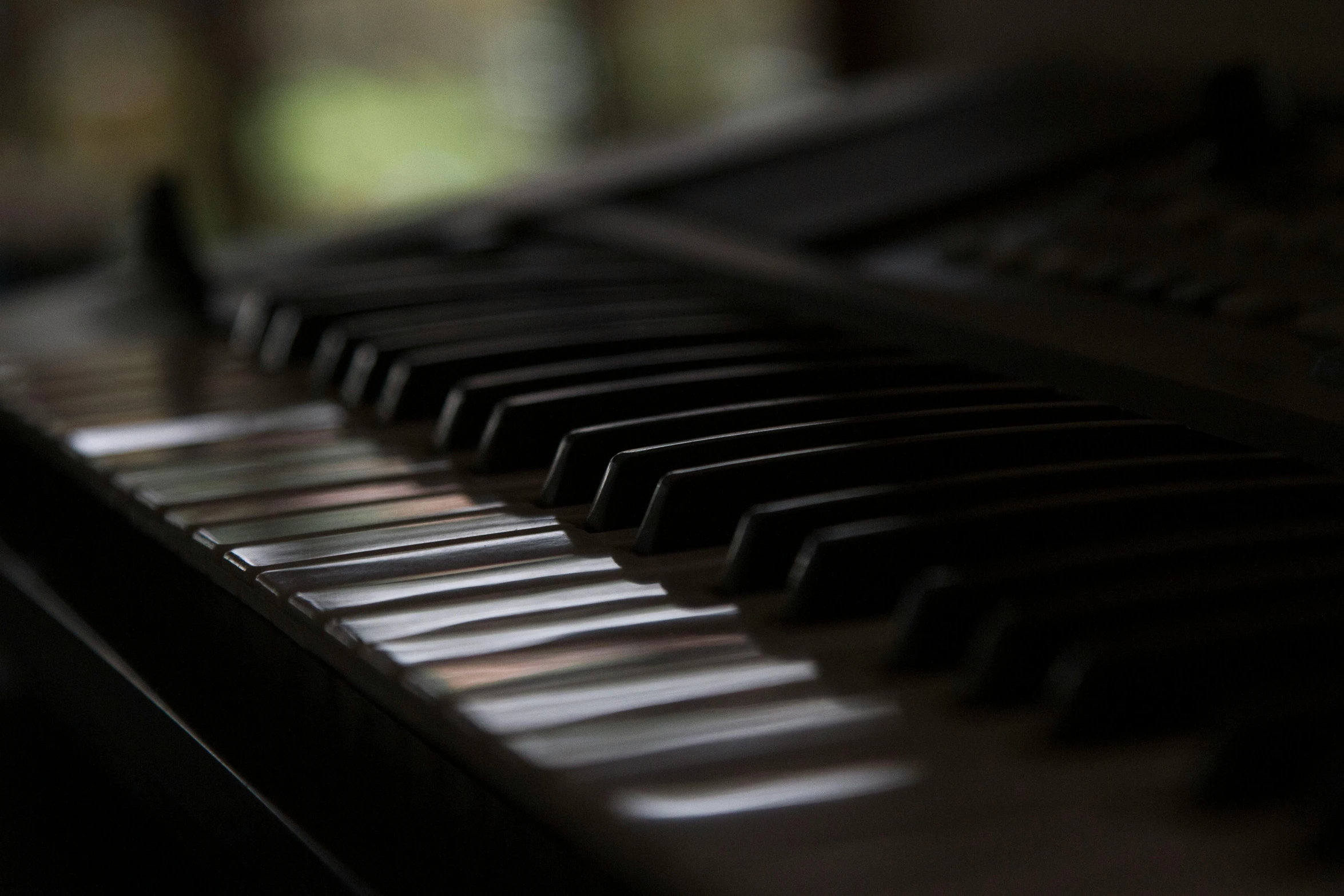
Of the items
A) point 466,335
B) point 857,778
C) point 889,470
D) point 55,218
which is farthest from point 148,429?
point 55,218

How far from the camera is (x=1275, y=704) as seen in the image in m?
0.36

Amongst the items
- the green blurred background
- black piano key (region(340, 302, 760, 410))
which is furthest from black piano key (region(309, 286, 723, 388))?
the green blurred background

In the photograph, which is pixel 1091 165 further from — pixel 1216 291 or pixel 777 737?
pixel 777 737

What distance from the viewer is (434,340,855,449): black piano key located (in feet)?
2.51

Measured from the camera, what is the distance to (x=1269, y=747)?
0.35 metres

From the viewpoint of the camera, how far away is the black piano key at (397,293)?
1.00m

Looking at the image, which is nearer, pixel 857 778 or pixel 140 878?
pixel 857 778

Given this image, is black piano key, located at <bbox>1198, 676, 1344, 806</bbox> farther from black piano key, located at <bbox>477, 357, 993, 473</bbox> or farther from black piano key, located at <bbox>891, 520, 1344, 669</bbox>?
black piano key, located at <bbox>477, 357, 993, 473</bbox>

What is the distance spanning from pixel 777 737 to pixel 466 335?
566 mm

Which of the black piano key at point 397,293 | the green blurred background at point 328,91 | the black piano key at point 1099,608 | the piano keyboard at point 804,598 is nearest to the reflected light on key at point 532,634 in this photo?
the piano keyboard at point 804,598

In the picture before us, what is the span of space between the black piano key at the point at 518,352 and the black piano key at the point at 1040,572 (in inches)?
15.9

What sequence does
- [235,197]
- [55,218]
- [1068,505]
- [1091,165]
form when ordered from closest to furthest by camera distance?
1. [1068,505]
2. [1091,165]
3. [55,218]
4. [235,197]

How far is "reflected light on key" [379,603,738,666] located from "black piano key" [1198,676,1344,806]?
18 centimetres

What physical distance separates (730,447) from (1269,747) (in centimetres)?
31
